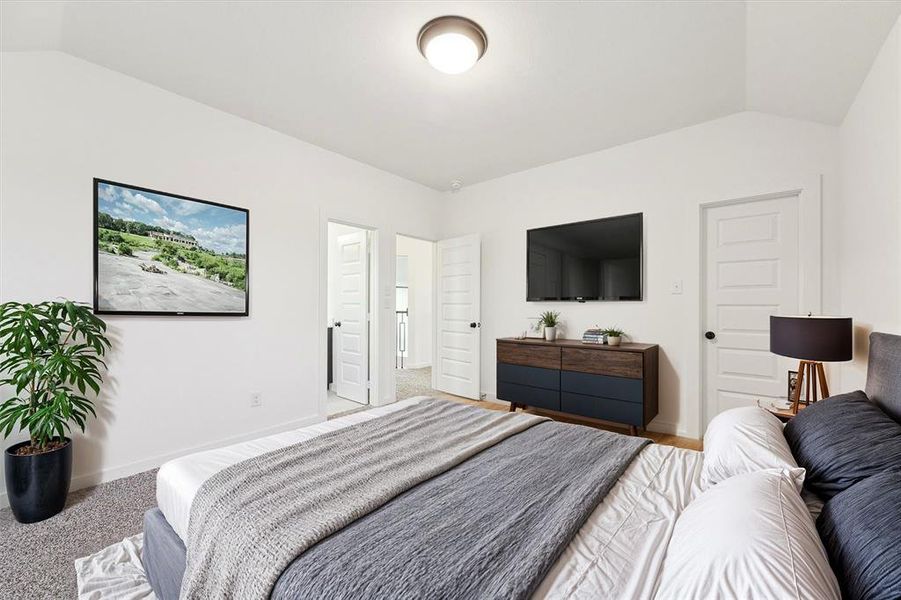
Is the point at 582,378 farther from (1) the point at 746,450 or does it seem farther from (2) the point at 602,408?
(1) the point at 746,450

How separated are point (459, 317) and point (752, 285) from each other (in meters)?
2.89

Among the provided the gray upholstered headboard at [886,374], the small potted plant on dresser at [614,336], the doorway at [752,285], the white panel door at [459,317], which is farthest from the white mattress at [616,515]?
the white panel door at [459,317]

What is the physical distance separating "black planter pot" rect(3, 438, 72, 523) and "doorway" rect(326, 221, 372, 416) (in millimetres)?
2106

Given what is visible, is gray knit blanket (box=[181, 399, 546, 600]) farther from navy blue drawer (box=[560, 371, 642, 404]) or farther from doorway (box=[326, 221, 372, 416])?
doorway (box=[326, 221, 372, 416])

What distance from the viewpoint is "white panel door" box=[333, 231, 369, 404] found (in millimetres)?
4324

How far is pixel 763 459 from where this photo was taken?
3.85 ft

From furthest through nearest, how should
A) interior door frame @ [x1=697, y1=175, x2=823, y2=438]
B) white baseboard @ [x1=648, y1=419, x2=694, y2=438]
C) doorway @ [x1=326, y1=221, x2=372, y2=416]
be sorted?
doorway @ [x1=326, y1=221, x2=372, y2=416]
white baseboard @ [x1=648, y1=419, x2=694, y2=438]
interior door frame @ [x1=697, y1=175, x2=823, y2=438]

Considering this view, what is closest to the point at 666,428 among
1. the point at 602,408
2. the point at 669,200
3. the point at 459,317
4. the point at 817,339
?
the point at 602,408

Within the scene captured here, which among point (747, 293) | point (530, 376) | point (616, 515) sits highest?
point (747, 293)

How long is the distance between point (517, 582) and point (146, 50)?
329 cm

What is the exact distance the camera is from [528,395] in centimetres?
376

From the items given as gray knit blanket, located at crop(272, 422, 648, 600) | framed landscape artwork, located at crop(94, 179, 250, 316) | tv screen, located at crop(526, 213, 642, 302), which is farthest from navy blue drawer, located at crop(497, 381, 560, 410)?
framed landscape artwork, located at crop(94, 179, 250, 316)

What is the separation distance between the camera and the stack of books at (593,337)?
356 cm

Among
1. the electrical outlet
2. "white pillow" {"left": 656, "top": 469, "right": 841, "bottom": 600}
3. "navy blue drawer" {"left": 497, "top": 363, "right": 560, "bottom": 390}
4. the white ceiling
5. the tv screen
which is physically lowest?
"navy blue drawer" {"left": 497, "top": 363, "right": 560, "bottom": 390}
